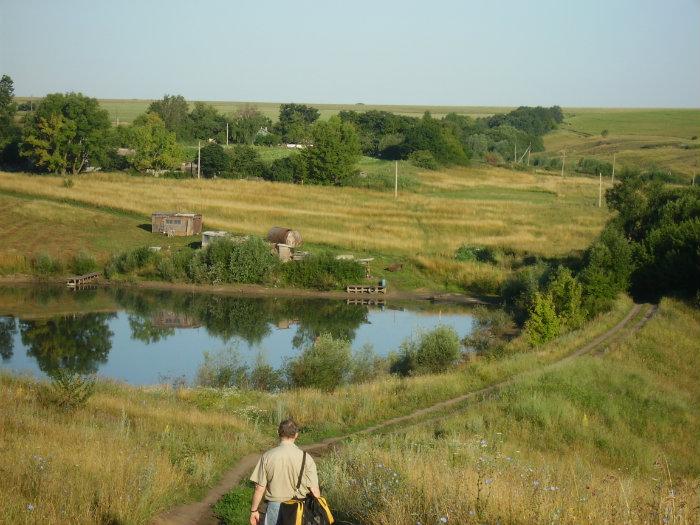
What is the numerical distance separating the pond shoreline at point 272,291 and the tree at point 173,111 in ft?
215

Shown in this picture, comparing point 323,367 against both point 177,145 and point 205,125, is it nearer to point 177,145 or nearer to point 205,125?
point 177,145

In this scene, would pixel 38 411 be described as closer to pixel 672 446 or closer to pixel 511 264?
pixel 672 446

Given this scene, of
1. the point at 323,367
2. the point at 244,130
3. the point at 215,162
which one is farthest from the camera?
the point at 244,130

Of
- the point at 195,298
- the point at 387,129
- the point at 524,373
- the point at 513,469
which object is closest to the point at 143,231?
the point at 195,298

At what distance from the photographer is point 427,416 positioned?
54.2 ft

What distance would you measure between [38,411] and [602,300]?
22.4 metres

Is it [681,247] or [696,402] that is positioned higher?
[681,247]

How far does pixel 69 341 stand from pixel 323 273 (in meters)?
13.5

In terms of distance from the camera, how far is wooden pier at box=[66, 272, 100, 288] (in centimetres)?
4069

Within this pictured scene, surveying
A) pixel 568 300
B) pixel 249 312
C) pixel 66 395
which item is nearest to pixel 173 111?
pixel 249 312

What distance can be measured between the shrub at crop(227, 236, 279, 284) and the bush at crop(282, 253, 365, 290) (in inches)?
39.4

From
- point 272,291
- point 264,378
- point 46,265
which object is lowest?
point 272,291

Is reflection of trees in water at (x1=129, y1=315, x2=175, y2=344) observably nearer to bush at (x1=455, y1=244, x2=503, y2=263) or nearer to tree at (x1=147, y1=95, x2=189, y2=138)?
bush at (x1=455, y1=244, x2=503, y2=263)

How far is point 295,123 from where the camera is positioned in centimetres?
11612
